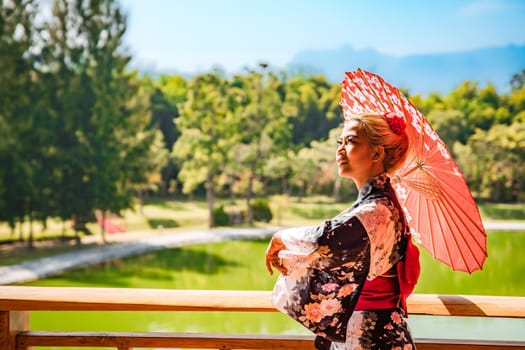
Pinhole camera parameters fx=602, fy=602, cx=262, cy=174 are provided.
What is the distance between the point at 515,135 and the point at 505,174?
0.56 m

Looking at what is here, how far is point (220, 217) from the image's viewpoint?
28.7ft

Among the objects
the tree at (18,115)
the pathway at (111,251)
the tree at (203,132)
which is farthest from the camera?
the tree at (203,132)

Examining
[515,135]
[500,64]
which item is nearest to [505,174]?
[515,135]

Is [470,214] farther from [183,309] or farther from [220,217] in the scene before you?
[220,217]

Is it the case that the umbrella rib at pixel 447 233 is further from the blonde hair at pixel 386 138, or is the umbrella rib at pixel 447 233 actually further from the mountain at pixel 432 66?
the mountain at pixel 432 66

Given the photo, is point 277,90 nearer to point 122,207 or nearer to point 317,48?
point 317,48

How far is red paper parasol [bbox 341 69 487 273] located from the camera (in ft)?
2.82

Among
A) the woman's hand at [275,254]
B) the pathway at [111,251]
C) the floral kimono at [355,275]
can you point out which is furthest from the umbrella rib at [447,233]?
the pathway at [111,251]

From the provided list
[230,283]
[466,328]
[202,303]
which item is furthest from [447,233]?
[230,283]

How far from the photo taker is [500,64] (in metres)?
9.08

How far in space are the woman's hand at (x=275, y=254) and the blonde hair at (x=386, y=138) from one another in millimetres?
184

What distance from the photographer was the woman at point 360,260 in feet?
2.51

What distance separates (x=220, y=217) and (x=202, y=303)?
25.7 ft

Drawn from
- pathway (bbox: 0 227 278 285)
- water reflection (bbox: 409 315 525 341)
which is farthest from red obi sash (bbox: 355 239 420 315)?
pathway (bbox: 0 227 278 285)
